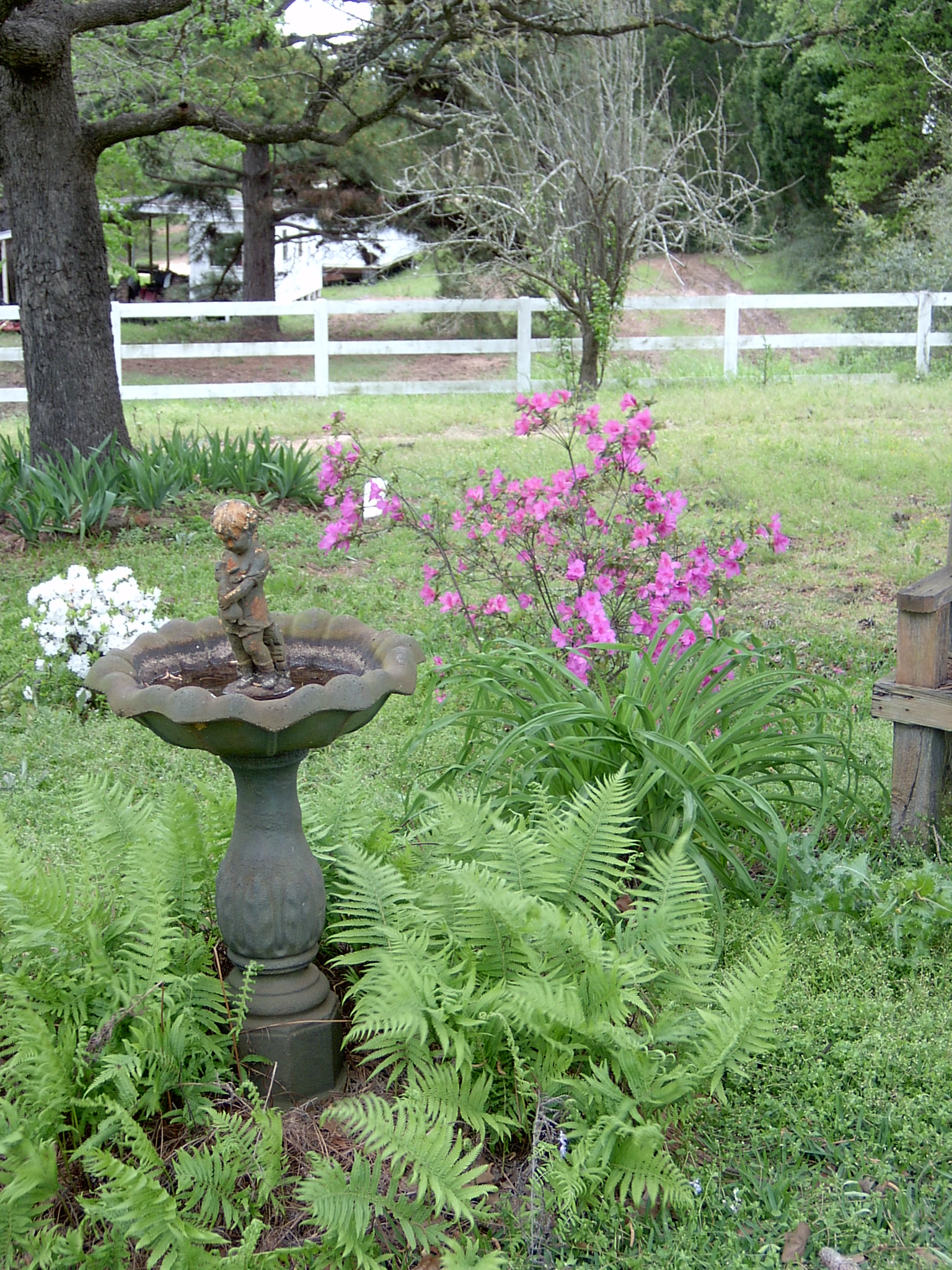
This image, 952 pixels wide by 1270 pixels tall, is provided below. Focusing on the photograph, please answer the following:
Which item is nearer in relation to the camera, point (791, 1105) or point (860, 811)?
point (791, 1105)

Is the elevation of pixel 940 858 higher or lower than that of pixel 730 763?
lower

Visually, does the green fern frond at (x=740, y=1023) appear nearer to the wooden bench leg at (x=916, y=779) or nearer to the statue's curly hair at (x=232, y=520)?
the wooden bench leg at (x=916, y=779)

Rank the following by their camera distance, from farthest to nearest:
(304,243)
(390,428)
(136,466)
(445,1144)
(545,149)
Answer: (304,243)
(545,149)
(390,428)
(136,466)
(445,1144)

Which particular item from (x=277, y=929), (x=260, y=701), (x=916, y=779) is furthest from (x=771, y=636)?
(x=260, y=701)

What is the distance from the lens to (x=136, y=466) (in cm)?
795

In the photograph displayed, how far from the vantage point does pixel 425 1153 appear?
86.6 inches

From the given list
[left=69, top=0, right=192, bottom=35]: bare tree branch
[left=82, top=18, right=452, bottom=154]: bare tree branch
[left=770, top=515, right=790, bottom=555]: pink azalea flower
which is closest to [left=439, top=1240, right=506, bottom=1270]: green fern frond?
[left=770, top=515, right=790, bottom=555]: pink azalea flower

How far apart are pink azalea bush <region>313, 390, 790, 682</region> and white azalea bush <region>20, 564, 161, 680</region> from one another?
3.62 feet

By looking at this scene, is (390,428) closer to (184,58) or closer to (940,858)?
(184,58)

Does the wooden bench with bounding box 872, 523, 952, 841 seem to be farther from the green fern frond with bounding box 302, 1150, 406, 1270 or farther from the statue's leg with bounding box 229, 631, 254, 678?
the green fern frond with bounding box 302, 1150, 406, 1270

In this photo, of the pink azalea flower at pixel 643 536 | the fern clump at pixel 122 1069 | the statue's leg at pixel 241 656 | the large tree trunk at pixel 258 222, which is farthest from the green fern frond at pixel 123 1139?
the large tree trunk at pixel 258 222

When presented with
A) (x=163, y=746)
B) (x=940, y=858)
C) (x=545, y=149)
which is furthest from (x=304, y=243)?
(x=940, y=858)

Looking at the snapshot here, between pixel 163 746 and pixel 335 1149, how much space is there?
2714 mm

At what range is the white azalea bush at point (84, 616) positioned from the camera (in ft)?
17.9
